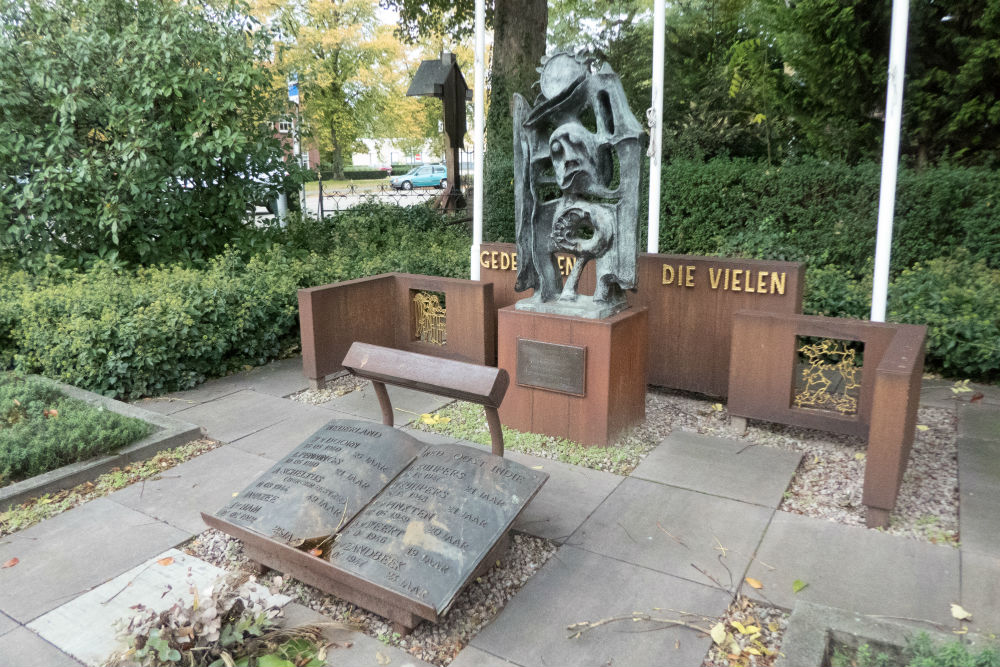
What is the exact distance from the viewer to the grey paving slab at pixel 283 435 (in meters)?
5.18

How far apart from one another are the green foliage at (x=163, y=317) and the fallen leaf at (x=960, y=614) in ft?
19.4

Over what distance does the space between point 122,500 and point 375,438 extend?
71.8 inches

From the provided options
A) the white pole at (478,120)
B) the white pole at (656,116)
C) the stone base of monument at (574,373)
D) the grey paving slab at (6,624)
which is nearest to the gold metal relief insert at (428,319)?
the white pole at (478,120)

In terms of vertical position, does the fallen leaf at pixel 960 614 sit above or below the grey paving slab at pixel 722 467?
below

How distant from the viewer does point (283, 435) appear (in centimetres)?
548

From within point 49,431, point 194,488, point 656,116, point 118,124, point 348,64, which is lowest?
point 194,488

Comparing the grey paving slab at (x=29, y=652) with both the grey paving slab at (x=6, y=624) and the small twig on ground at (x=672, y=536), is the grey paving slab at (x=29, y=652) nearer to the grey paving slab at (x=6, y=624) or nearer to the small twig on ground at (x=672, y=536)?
the grey paving slab at (x=6, y=624)

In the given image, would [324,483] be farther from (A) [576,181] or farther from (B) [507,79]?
(B) [507,79]

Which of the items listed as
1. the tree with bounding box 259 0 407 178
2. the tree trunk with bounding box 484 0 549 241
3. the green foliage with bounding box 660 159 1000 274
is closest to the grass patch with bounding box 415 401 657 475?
the green foliage with bounding box 660 159 1000 274

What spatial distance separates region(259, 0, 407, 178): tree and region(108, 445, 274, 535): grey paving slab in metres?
19.2

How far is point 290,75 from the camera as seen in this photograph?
10148mm

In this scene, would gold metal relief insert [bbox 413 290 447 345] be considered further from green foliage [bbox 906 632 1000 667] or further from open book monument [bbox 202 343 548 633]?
green foliage [bbox 906 632 1000 667]

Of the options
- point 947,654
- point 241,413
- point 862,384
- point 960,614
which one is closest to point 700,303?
point 862,384

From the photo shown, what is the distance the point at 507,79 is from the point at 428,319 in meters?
6.65
